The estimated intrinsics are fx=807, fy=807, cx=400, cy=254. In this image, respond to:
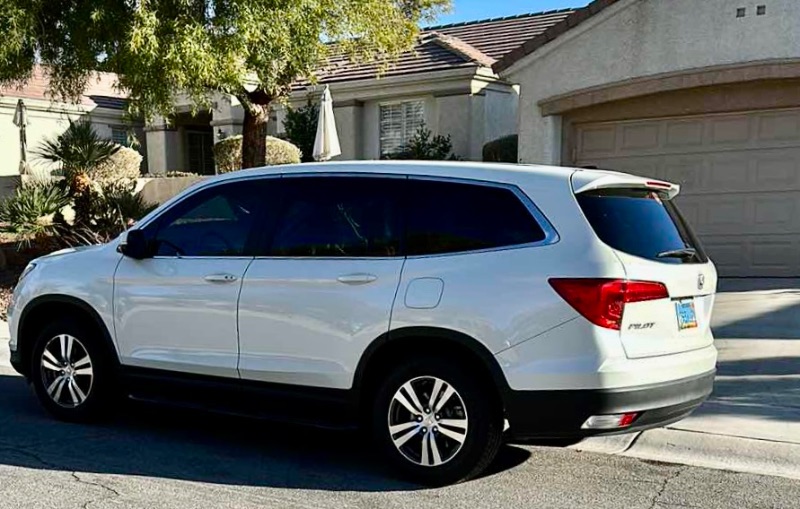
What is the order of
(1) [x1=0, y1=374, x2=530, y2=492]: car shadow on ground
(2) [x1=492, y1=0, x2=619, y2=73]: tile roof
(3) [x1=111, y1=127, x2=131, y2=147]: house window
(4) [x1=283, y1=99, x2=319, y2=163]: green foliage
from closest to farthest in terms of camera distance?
(1) [x1=0, y1=374, x2=530, y2=492]: car shadow on ground
(2) [x1=492, y1=0, x2=619, y2=73]: tile roof
(4) [x1=283, y1=99, x2=319, y2=163]: green foliage
(3) [x1=111, y1=127, x2=131, y2=147]: house window

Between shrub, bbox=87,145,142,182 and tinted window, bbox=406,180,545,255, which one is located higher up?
shrub, bbox=87,145,142,182

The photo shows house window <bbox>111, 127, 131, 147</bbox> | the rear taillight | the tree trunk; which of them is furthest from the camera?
house window <bbox>111, 127, 131, 147</bbox>

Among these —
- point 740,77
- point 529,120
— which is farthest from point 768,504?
point 529,120

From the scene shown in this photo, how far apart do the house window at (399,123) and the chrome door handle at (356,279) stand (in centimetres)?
1416

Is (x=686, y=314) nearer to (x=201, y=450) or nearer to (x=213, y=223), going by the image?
(x=213, y=223)

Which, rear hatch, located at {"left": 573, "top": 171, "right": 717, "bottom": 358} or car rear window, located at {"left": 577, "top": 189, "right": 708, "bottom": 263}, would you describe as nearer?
rear hatch, located at {"left": 573, "top": 171, "right": 717, "bottom": 358}

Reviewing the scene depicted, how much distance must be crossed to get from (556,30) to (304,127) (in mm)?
8947

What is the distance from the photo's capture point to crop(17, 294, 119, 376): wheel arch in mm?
6027

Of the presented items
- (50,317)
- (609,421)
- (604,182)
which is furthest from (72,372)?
(604,182)

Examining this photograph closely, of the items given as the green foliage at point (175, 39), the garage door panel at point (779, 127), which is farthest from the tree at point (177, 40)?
the garage door panel at point (779, 127)

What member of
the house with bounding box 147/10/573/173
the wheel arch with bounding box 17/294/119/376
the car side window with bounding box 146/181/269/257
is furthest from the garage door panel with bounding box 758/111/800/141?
the wheel arch with bounding box 17/294/119/376

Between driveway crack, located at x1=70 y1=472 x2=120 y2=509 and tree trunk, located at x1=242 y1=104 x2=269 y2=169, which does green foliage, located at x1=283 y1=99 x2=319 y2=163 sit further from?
driveway crack, located at x1=70 y1=472 x2=120 y2=509

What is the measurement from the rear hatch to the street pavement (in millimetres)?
941

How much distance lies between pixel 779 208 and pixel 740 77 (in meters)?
1.97
